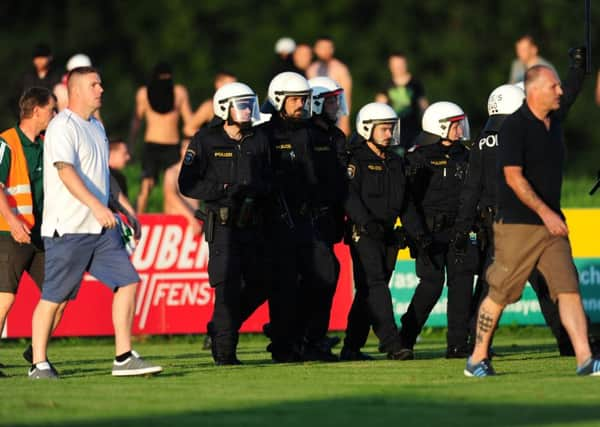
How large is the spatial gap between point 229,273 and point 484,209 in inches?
89.9

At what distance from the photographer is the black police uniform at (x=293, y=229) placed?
16.1m

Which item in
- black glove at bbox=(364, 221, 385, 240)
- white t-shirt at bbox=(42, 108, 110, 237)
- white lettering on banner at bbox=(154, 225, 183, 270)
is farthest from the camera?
white lettering on banner at bbox=(154, 225, 183, 270)

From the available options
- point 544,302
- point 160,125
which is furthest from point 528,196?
point 160,125

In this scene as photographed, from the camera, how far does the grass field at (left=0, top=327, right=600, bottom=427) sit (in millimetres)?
11406

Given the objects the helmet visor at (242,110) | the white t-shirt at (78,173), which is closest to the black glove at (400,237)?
the helmet visor at (242,110)

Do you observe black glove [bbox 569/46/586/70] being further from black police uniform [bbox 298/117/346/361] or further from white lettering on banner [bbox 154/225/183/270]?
white lettering on banner [bbox 154/225/183/270]

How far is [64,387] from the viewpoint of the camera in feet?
44.4

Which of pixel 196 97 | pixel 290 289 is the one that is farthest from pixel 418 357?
pixel 196 97

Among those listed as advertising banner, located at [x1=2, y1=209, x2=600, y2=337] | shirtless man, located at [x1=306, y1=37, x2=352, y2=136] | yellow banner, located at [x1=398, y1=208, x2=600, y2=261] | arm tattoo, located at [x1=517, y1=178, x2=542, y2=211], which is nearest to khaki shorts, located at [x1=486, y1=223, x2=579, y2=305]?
arm tattoo, located at [x1=517, y1=178, x2=542, y2=211]

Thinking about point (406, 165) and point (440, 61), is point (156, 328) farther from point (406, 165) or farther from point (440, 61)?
point (440, 61)

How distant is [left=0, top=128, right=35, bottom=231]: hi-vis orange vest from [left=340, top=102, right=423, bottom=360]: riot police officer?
2.82m

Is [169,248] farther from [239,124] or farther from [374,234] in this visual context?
[239,124]

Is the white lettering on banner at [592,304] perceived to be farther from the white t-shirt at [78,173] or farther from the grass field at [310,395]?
the white t-shirt at [78,173]

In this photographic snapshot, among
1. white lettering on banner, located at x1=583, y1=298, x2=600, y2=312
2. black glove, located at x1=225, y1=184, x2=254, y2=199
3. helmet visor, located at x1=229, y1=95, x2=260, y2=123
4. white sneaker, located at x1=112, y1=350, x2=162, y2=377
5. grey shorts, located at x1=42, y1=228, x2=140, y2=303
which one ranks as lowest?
white lettering on banner, located at x1=583, y1=298, x2=600, y2=312
